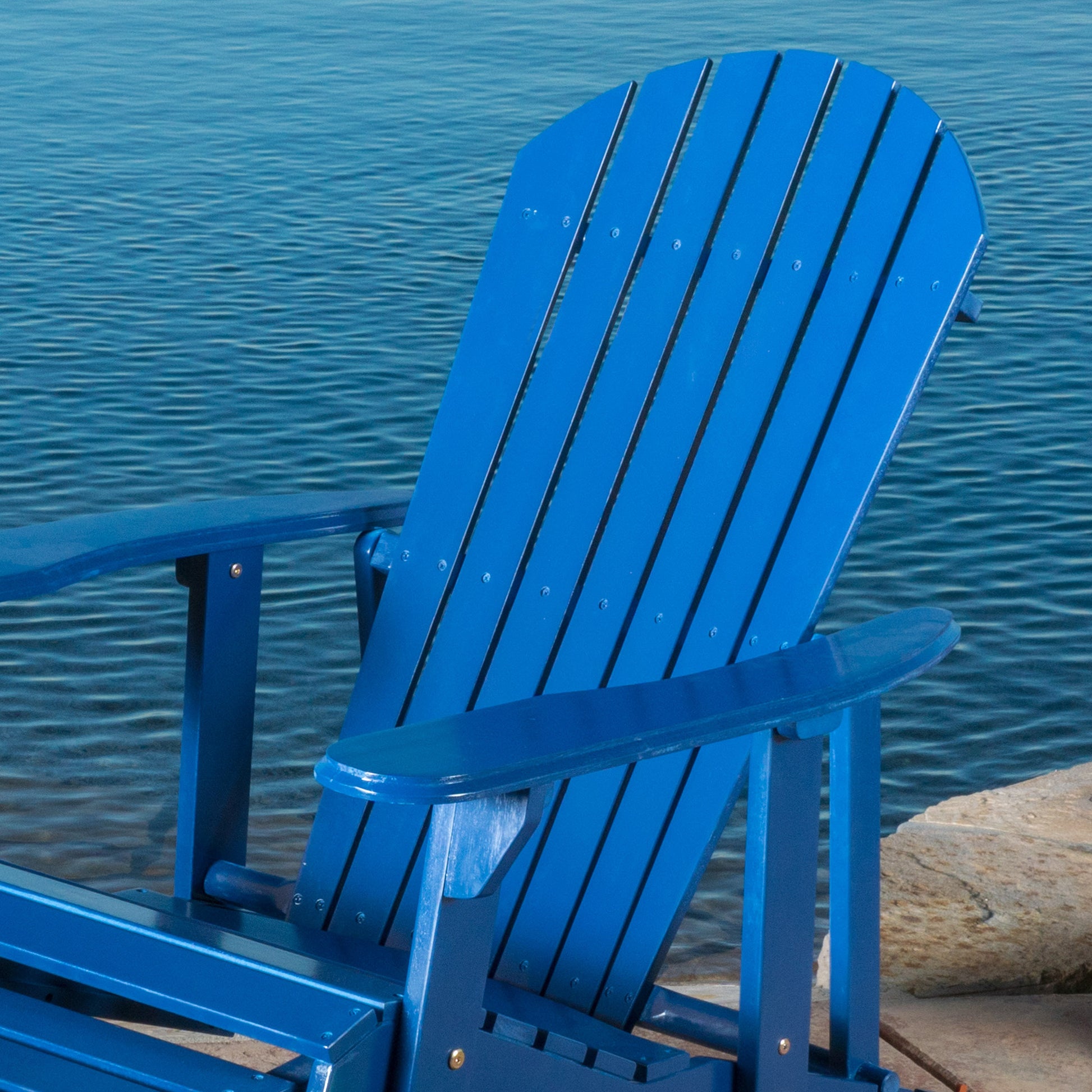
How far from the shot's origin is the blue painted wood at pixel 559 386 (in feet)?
7.12

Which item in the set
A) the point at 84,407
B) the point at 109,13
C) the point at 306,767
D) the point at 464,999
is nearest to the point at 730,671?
the point at 464,999

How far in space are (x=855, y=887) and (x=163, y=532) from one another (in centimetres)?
80

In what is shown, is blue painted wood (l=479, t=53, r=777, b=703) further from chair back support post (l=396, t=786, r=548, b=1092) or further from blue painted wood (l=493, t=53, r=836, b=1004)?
chair back support post (l=396, t=786, r=548, b=1092)

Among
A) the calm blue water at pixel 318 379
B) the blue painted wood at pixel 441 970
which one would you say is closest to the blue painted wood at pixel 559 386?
the blue painted wood at pixel 441 970

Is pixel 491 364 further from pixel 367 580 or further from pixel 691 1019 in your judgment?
pixel 691 1019

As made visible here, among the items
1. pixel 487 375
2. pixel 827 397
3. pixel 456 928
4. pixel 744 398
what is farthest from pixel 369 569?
pixel 456 928

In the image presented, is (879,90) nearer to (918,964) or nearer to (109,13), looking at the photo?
(918,964)

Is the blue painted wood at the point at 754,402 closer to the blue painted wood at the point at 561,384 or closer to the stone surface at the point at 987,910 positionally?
the blue painted wood at the point at 561,384

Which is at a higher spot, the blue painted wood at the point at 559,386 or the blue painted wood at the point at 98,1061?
the blue painted wood at the point at 559,386

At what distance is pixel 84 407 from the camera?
5875 millimetres

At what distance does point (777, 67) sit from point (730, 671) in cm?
89

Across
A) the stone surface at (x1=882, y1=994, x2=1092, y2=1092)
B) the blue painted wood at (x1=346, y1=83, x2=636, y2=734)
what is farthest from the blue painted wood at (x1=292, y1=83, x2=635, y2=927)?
the stone surface at (x1=882, y1=994, x2=1092, y2=1092)

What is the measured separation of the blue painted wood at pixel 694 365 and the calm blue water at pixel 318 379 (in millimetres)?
1201

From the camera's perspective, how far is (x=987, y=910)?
8.56 feet
